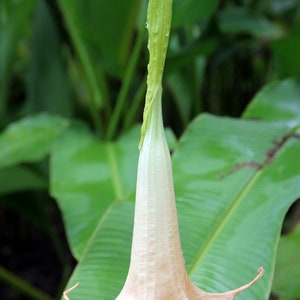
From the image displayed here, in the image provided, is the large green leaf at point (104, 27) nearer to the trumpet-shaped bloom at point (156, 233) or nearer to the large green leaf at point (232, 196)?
the large green leaf at point (232, 196)

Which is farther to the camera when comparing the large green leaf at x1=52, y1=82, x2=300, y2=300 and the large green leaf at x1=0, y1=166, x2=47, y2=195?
the large green leaf at x1=0, y1=166, x2=47, y2=195

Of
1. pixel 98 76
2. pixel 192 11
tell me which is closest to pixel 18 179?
pixel 98 76

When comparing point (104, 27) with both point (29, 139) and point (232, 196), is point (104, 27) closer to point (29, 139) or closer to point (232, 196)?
point (29, 139)

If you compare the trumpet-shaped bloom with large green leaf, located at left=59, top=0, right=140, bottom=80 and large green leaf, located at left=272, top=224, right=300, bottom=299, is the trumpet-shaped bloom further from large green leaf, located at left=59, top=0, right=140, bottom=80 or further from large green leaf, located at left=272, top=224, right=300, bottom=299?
large green leaf, located at left=59, top=0, right=140, bottom=80

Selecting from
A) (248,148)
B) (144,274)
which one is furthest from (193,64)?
(144,274)

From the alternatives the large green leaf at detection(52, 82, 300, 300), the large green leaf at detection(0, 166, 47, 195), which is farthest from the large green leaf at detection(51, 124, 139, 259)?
→ the large green leaf at detection(0, 166, 47, 195)
